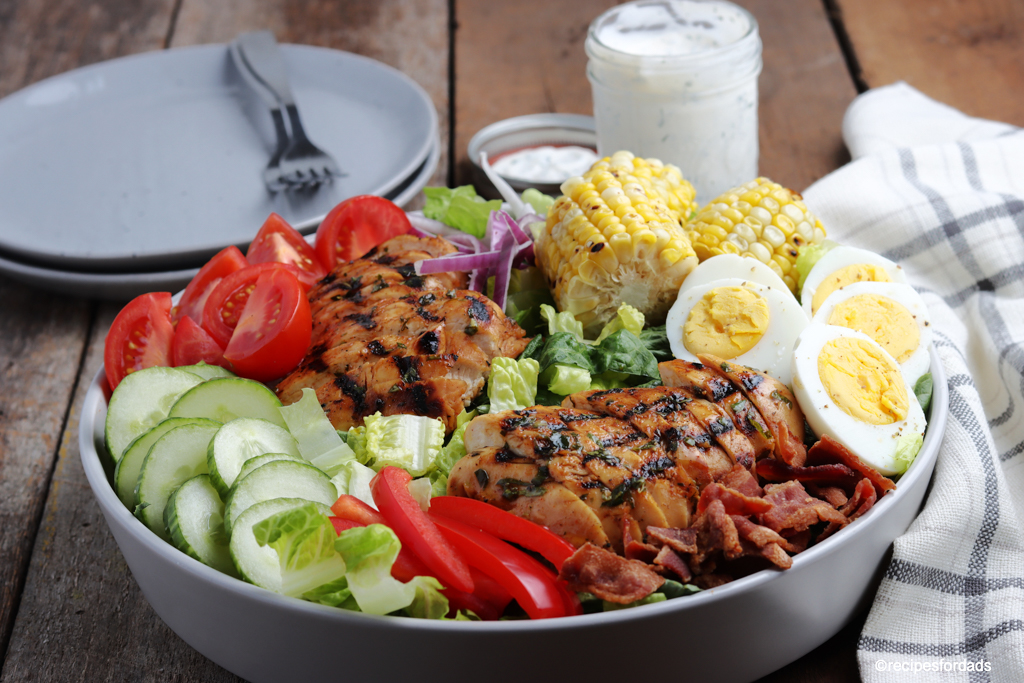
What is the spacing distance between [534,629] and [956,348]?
208 cm

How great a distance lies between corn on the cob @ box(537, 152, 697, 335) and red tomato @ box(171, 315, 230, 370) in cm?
121

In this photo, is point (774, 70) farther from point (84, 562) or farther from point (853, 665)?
point (84, 562)

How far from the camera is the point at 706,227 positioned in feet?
10.6

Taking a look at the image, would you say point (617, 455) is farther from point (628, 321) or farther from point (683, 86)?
point (683, 86)

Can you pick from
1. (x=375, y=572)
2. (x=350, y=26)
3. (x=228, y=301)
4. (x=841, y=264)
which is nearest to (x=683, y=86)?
(x=841, y=264)

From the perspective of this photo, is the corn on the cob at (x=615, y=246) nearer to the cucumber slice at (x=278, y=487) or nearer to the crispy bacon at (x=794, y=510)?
the crispy bacon at (x=794, y=510)

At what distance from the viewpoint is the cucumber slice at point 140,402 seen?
2594 mm

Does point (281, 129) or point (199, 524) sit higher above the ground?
point (199, 524)

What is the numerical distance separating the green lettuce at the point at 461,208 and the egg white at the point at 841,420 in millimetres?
1514

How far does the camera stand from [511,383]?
284 cm

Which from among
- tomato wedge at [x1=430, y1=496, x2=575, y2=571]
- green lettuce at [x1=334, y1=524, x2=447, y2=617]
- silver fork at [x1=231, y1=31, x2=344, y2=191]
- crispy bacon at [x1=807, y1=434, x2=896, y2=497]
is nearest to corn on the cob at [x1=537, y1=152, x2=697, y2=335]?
crispy bacon at [x1=807, y1=434, x2=896, y2=497]

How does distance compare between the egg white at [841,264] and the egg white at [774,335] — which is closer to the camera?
the egg white at [774,335]

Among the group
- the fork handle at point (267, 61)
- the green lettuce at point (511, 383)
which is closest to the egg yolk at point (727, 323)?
the green lettuce at point (511, 383)

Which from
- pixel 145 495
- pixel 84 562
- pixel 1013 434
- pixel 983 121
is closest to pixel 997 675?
pixel 1013 434
